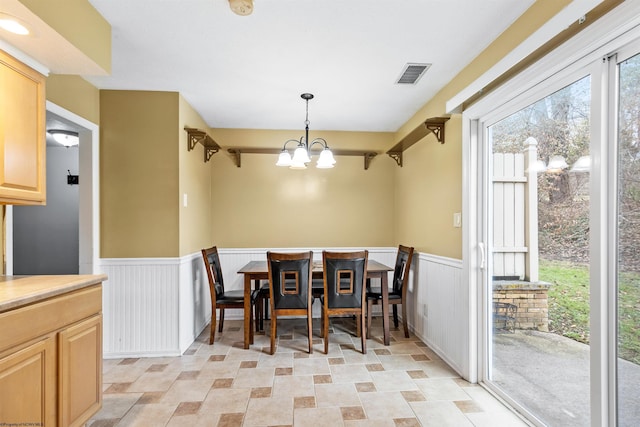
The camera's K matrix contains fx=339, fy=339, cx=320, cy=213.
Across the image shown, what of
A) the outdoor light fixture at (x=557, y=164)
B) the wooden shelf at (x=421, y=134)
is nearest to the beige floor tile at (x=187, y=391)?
the outdoor light fixture at (x=557, y=164)

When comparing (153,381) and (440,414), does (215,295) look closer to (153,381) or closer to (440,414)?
(153,381)

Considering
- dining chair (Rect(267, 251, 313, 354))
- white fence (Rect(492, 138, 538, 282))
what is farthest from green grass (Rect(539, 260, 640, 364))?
dining chair (Rect(267, 251, 313, 354))

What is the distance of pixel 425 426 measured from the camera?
77.2 inches

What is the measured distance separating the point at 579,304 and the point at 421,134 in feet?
6.88

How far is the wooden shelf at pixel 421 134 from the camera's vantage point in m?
2.92

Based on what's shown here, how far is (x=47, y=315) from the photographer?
153 cm

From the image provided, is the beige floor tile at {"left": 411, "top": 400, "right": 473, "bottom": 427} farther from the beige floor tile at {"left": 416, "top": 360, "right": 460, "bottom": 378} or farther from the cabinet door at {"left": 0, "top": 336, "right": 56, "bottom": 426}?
the cabinet door at {"left": 0, "top": 336, "right": 56, "bottom": 426}

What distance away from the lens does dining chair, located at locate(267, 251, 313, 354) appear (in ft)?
10.0

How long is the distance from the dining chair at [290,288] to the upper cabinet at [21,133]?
1766 mm

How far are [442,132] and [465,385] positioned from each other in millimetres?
2020

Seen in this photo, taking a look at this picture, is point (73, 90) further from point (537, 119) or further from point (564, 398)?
point (564, 398)

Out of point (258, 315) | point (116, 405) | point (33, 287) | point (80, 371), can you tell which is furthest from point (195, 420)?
point (258, 315)

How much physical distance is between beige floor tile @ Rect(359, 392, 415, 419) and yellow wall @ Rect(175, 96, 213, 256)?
2.02 metres

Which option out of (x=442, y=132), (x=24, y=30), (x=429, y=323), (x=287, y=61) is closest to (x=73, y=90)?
(x=24, y=30)
